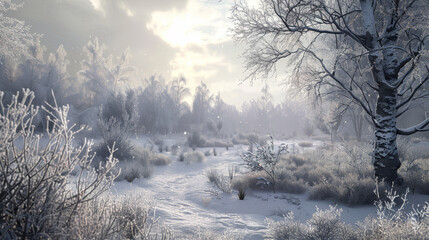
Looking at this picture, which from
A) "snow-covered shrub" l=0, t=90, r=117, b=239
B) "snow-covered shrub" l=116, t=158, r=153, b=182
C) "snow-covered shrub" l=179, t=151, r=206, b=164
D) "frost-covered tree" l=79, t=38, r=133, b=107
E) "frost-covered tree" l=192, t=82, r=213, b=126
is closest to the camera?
"snow-covered shrub" l=0, t=90, r=117, b=239

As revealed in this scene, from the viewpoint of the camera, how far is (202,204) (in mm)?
6250

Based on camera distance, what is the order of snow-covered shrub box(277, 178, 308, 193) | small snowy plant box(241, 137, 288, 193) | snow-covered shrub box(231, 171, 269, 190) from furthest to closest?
small snowy plant box(241, 137, 288, 193) < snow-covered shrub box(231, 171, 269, 190) < snow-covered shrub box(277, 178, 308, 193)

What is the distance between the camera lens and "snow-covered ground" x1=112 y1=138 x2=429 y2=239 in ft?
14.6

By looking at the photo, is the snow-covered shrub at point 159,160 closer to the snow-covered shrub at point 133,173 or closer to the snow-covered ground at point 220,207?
the snow-covered shrub at point 133,173

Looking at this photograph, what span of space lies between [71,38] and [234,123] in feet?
144

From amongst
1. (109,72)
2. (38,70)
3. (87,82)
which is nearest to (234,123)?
(109,72)

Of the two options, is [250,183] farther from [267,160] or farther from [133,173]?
[133,173]

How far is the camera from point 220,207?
19.9 ft

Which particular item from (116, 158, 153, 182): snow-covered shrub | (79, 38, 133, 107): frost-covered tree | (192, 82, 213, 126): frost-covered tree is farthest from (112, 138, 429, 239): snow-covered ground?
(192, 82, 213, 126): frost-covered tree

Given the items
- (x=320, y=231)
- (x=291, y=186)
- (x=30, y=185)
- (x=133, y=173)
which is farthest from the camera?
(x=133, y=173)

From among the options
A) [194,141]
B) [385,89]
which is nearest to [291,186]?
[385,89]

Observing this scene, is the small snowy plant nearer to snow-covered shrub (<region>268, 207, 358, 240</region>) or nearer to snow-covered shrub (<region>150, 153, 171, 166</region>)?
snow-covered shrub (<region>268, 207, 358, 240</region>)

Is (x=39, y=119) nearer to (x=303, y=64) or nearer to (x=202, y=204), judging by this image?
(x=202, y=204)

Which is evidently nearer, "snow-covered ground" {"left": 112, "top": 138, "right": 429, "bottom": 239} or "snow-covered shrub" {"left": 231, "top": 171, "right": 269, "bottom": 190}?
"snow-covered ground" {"left": 112, "top": 138, "right": 429, "bottom": 239}
